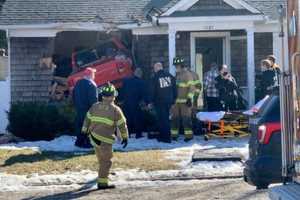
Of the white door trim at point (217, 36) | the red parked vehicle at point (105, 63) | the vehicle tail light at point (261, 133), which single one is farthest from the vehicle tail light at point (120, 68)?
the vehicle tail light at point (261, 133)

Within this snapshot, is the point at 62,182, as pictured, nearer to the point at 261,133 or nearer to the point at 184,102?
the point at 261,133

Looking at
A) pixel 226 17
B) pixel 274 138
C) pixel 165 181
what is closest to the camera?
pixel 274 138

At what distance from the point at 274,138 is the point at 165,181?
4044 mm

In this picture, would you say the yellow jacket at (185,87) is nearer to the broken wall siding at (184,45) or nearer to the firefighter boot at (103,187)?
the broken wall siding at (184,45)

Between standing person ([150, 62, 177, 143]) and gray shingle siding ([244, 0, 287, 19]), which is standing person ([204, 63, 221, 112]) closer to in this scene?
standing person ([150, 62, 177, 143])

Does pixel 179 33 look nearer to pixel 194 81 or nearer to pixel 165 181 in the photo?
pixel 194 81

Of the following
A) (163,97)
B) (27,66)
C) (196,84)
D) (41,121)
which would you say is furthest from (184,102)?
(27,66)

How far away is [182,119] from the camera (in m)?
18.2

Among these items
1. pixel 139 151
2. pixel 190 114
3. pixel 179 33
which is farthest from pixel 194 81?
pixel 179 33

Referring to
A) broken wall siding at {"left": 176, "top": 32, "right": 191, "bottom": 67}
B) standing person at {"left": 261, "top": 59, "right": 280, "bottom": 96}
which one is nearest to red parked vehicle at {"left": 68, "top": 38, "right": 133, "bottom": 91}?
broken wall siding at {"left": 176, "top": 32, "right": 191, "bottom": 67}

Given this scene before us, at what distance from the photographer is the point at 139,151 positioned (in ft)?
54.0

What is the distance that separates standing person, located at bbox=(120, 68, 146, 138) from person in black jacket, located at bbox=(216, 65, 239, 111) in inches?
70.5

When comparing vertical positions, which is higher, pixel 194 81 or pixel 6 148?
pixel 194 81

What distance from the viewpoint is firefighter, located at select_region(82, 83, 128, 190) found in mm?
12531
